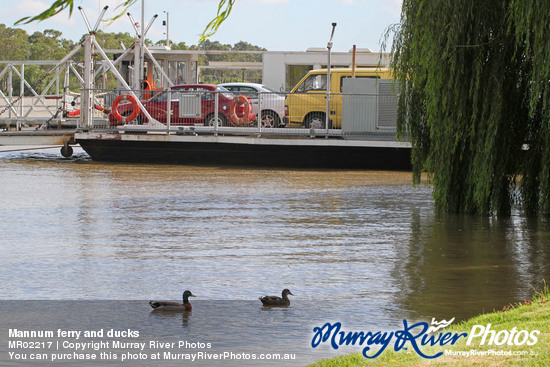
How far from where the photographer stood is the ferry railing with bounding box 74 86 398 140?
26.4 meters

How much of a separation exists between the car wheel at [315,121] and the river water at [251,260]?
6.84 m

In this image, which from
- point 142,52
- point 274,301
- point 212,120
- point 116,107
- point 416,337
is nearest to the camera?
point 416,337

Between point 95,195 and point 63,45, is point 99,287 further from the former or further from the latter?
point 63,45

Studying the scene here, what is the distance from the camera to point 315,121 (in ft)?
91.2

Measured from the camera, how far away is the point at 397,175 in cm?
2559

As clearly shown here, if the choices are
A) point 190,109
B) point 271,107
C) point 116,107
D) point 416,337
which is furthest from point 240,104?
point 416,337

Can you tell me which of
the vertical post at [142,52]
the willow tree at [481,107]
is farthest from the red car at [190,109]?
the willow tree at [481,107]

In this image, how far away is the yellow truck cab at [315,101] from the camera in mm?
27547

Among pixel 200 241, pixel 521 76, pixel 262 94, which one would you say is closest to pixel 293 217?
pixel 200 241

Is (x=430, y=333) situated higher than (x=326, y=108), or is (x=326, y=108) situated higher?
(x=326, y=108)

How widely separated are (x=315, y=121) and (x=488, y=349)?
857 inches

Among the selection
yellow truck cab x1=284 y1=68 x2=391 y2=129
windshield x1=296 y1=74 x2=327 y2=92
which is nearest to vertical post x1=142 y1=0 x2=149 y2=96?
yellow truck cab x1=284 y1=68 x2=391 y2=129

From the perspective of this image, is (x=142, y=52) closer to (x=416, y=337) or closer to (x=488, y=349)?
(x=416, y=337)

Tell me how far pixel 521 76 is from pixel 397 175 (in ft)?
33.2
